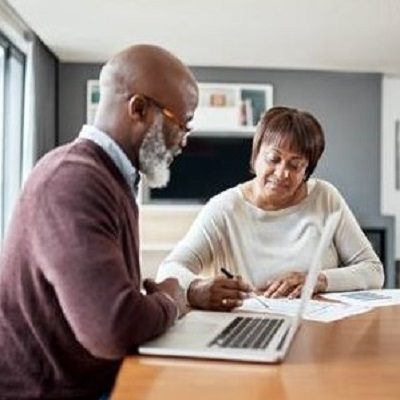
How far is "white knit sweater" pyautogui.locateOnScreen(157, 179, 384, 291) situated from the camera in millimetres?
2088

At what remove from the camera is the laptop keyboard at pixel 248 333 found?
1.13 meters

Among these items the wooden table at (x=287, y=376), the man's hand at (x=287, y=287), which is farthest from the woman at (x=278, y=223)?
the wooden table at (x=287, y=376)

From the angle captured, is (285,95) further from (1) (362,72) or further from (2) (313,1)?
(2) (313,1)

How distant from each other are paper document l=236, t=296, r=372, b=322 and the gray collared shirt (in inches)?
17.9

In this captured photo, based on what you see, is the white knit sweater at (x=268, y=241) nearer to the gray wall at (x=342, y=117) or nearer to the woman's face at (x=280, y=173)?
the woman's face at (x=280, y=173)

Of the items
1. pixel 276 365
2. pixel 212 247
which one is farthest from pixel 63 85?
pixel 276 365

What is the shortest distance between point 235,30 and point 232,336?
3.54m

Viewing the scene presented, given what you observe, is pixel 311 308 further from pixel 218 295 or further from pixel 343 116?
pixel 343 116

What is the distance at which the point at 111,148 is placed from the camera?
1.25 m

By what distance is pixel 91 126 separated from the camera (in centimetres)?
128

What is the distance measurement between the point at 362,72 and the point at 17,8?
9.69 feet

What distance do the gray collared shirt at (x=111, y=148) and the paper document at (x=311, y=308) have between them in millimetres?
456

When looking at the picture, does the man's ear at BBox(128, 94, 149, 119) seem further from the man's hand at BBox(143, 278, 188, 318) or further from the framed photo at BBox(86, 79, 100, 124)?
the framed photo at BBox(86, 79, 100, 124)

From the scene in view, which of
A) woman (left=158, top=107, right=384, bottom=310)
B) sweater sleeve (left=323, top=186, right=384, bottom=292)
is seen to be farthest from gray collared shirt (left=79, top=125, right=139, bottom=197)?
sweater sleeve (left=323, top=186, right=384, bottom=292)
